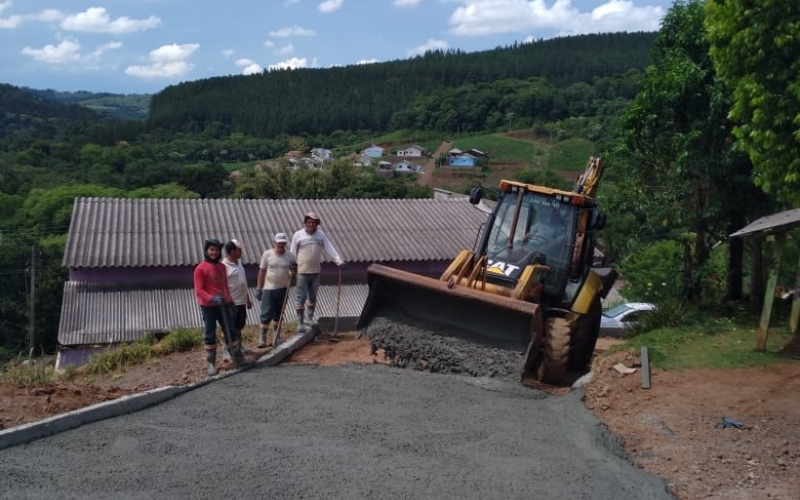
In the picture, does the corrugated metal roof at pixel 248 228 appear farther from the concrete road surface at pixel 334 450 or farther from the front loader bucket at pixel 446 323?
the concrete road surface at pixel 334 450

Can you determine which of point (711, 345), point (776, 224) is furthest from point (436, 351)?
point (776, 224)

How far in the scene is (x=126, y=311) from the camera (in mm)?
15180

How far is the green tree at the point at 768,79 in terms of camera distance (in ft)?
25.3

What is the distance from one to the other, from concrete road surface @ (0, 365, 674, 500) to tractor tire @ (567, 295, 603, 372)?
6.36ft

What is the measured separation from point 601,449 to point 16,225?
46.7 meters

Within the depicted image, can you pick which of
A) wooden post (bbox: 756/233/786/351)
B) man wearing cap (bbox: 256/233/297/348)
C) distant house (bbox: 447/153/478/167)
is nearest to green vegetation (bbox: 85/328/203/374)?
man wearing cap (bbox: 256/233/297/348)

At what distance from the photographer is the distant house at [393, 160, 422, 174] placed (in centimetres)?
8396

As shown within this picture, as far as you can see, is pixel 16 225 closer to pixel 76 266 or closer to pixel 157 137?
pixel 76 266

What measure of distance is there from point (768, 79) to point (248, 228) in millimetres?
13793

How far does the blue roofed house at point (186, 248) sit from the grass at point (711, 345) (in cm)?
607

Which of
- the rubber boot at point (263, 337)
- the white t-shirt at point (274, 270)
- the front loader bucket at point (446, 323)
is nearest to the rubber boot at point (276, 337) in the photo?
the rubber boot at point (263, 337)

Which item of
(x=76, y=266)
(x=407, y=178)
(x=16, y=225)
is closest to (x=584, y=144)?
(x=407, y=178)

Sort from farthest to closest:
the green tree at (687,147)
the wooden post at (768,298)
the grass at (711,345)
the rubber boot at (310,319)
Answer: the green tree at (687,147) < the rubber boot at (310,319) < the wooden post at (768,298) < the grass at (711,345)

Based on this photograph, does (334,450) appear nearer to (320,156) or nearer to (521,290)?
(521,290)
